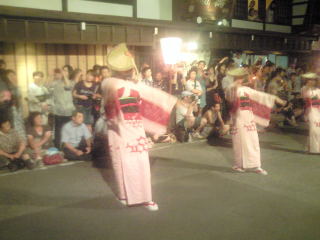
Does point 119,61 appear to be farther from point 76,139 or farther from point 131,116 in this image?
point 76,139

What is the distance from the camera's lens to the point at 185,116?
916 centimetres

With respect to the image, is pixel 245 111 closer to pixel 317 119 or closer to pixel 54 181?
pixel 317 119

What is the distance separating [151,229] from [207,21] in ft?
31.6

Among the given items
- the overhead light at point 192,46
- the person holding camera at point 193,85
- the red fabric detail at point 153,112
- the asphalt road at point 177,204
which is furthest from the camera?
the overhead light at point 192,46

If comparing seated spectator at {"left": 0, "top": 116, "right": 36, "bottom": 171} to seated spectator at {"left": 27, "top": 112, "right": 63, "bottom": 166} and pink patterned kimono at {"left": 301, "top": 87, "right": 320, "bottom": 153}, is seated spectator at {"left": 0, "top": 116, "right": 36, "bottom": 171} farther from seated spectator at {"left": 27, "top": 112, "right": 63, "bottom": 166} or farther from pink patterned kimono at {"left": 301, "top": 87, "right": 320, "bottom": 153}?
pink patterned kimono at {"left": 301, "top": 87, "right": 320, "bottom": 153}

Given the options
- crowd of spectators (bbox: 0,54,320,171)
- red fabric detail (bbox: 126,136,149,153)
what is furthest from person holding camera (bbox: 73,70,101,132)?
red fabric detail (bbox: 126,136,149,153)

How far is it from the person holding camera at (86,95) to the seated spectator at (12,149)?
1.63m

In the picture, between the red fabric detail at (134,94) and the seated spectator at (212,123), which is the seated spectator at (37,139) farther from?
the seated spectator at (212,123)

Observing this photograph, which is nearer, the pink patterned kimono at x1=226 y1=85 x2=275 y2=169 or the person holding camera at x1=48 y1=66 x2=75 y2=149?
the pink patterned kimono at x1=226 y1=85 x2=275 y2=169

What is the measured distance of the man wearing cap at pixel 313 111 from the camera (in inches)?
306

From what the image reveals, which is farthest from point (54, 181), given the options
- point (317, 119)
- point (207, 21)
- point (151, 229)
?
point (207, 21)

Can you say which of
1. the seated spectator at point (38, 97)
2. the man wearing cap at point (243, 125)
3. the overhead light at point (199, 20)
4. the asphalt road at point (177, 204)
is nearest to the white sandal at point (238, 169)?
the man wearing cap at point (243, 125)

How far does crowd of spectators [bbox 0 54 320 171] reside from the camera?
22.4 ft

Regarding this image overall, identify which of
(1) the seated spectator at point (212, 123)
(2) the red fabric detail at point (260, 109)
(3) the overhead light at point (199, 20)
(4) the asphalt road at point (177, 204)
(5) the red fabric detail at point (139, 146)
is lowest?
(4) the asphalt road at point (177, 204)
